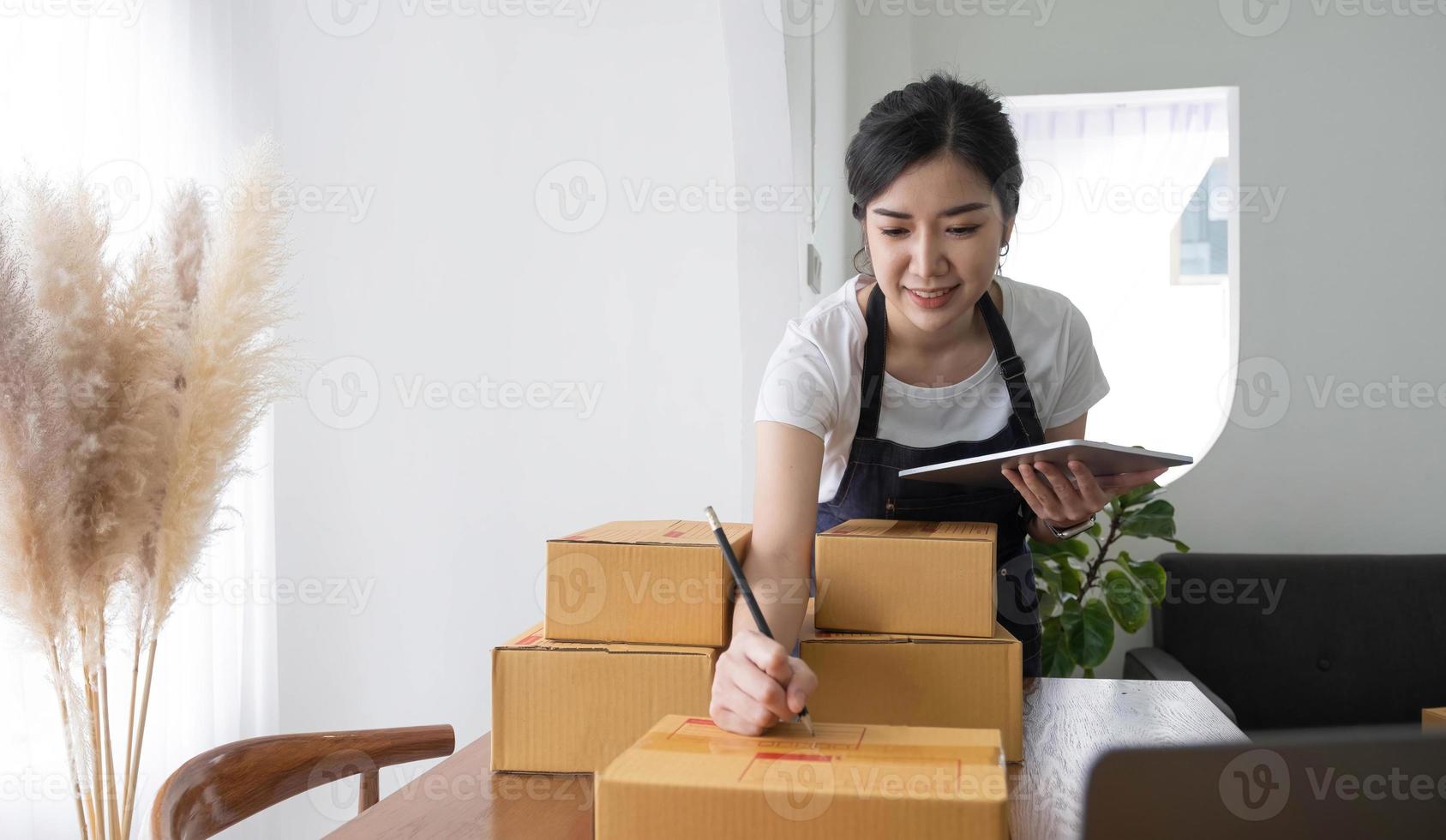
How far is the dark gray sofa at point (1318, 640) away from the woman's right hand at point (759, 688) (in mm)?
2537

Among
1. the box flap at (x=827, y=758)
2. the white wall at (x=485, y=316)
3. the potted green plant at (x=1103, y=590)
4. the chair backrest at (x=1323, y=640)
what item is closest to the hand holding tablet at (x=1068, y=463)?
the box flap at (x=827, y=758)

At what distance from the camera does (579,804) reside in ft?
Result: 3.19

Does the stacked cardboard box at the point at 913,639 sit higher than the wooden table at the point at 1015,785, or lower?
higher

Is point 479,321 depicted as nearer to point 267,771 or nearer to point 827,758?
point 267,771

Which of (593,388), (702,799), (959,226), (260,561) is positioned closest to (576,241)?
(593,388)

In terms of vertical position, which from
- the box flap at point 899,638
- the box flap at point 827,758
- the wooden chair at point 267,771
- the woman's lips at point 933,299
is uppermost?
the woman's lips at point 933,299

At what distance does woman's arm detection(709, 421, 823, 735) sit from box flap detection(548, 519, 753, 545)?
2.0 inches

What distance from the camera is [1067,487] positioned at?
4.27ft

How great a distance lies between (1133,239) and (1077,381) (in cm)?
225

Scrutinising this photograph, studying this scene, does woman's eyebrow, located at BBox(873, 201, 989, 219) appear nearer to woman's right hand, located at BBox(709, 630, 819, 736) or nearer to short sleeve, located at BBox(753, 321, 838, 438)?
short sleeve, located at BBox(753, 321, 838, 438)

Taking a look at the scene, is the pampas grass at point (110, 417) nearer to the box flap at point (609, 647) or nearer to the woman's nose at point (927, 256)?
the box flap at point (609, 647)

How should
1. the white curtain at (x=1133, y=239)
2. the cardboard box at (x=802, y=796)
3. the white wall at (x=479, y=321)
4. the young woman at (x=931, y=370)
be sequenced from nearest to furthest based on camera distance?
1. the cardboard box at (x=802, y=796)
2. the young woman at (x=931, y=370)
3. the white wall at (x=479, y=321)
4. the white curtain at (x=1133, y=239)

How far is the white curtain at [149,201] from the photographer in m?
1.64

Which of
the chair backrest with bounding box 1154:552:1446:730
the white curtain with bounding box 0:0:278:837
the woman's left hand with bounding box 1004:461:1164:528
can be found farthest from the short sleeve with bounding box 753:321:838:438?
the chair backrest with bounding box 1154:552:1446:730
